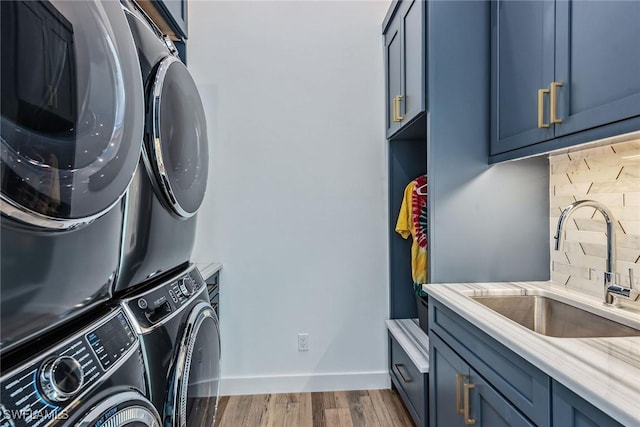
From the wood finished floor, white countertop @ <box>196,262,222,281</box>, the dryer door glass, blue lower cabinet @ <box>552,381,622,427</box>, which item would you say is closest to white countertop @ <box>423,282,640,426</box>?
blue lower cabinet @ <box>552,381,622,427</box>

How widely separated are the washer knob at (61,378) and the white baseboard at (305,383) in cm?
208

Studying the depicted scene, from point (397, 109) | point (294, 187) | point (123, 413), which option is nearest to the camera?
point (123, 413)

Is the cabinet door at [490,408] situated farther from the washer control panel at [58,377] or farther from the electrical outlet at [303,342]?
the electrical outlet at [303,342]

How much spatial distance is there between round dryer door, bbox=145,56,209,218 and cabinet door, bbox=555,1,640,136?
4.11 ft

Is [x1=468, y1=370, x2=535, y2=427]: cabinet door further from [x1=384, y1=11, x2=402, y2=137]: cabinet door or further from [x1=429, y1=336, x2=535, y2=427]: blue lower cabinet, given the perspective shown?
[x1=384, y1=11, x2=402, y2=137]: cabinet door

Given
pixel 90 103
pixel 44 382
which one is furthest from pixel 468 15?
pixel 44 382

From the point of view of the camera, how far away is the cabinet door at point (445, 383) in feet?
→ 4.94

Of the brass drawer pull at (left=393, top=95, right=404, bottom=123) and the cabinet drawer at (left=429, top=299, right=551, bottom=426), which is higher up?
the brass drawer pull at (left=393, top=95, right=404, bottom=123)

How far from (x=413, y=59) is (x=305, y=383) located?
206 cm

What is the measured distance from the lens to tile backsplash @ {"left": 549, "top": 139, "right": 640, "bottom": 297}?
1.46m

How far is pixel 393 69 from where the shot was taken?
2451mm

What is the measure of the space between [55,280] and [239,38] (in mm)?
2258

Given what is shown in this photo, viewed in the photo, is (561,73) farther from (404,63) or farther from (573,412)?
(573,412)

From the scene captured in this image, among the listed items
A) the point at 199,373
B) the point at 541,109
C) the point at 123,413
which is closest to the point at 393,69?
the point at 541,109
